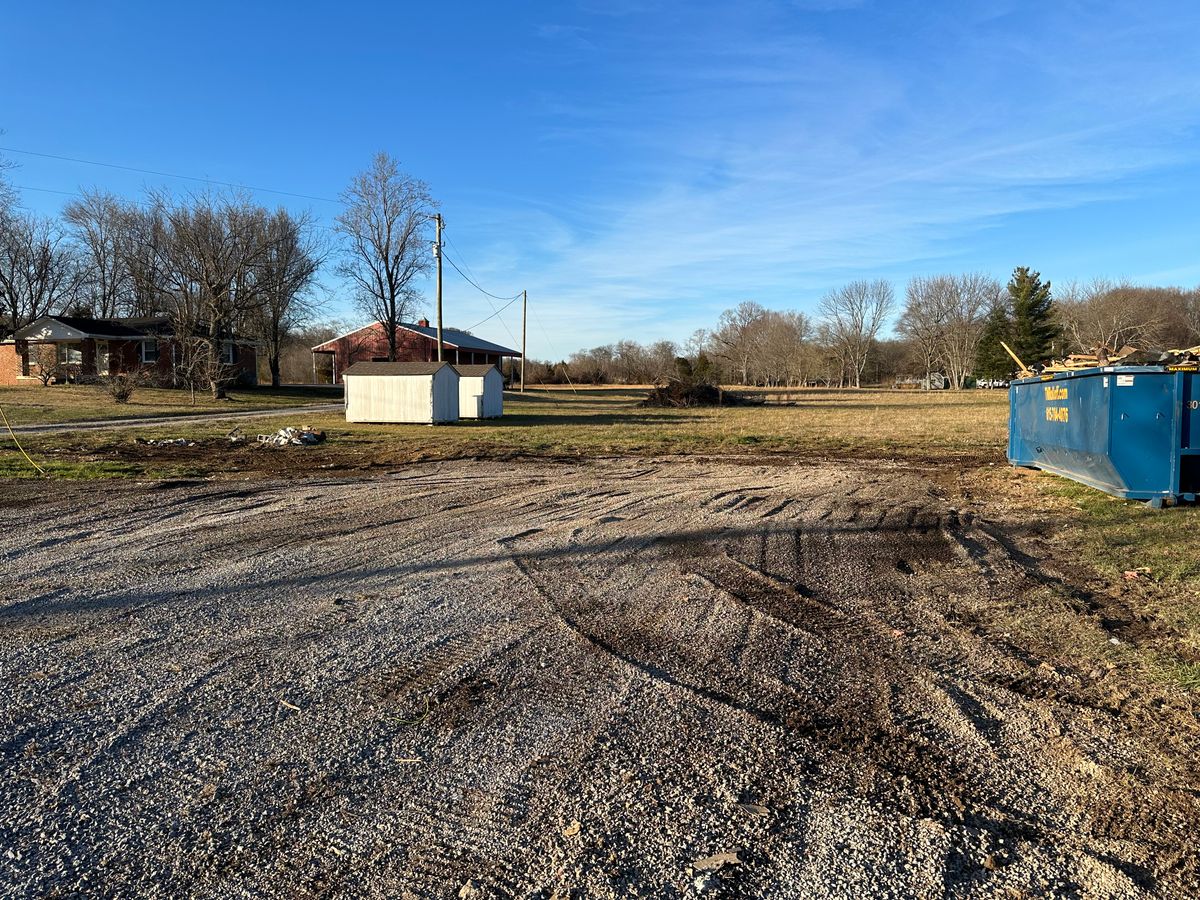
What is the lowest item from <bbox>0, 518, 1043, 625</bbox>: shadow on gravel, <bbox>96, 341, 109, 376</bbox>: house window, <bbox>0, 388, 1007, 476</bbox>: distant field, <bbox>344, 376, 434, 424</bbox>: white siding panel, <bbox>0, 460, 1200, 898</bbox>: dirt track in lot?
<bbox>0, 460, 1200, 898</bbox>: dirt track in lot

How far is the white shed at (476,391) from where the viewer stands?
29.2 meters

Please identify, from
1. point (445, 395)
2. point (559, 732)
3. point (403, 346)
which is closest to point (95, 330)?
point (403, 346)

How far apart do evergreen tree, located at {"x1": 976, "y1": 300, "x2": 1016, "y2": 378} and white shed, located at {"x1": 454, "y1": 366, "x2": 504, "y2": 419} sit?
187 ft

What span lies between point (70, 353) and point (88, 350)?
120 cm

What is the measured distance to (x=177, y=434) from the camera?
2009 centimetres

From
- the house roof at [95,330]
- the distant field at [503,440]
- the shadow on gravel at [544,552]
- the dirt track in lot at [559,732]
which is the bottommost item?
the dirt track in lot at [559,732]

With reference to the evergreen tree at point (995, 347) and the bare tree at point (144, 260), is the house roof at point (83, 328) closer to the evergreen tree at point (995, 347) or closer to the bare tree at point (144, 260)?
the bare tree at point (144, 260)

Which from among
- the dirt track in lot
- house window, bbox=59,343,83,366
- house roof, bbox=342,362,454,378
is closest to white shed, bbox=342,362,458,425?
house roof, bbox=342,362,454,378

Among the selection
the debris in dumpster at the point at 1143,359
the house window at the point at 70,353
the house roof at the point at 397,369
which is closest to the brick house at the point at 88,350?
the house window at the point at 70,353

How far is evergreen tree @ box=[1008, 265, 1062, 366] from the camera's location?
6712 cm

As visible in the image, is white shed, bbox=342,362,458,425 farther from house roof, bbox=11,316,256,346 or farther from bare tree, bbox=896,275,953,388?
bare tree, bbox=896,275,953,388

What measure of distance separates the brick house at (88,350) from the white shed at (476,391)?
63.3 feet

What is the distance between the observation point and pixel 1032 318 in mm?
67875

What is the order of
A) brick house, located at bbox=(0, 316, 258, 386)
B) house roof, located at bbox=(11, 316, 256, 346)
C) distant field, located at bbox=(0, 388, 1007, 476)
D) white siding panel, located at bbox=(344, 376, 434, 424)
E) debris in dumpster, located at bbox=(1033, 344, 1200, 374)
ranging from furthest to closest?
house roof, located at bbox=(11, 316, 256, 346), brick house, located at bbox=(0, 316, 258, 386), white siding panel, located at bbox=(344, 376, 434, 424), distant field, located at bbox=(0, 388, 1007, 476), debris in dumpster, located at bbox=(1033, 344, 1200, 374)
